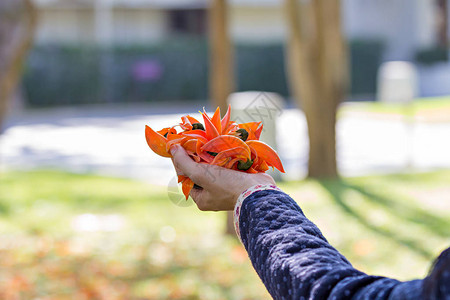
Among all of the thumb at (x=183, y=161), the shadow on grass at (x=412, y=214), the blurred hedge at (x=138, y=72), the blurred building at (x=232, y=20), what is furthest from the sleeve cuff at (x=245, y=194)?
the blurred building at (x=232, y=20)

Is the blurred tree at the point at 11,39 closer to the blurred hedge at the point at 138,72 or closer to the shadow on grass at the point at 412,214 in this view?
the shadow on grass at the point at 412,214

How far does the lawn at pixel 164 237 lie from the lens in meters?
4.47

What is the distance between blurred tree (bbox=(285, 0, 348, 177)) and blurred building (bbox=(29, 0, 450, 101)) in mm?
14312

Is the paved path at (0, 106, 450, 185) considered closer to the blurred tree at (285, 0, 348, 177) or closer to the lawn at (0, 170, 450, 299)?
the blurred tree at (285, 0, 348, 177)

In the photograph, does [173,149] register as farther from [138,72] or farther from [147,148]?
[138,72]

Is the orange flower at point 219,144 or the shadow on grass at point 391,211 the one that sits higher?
the orange flower at point 219,144

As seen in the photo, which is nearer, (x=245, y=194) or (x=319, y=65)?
(x=245, y=194)

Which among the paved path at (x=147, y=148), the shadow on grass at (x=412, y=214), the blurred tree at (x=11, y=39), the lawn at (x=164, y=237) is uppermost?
the blurred tree at (x=11, y=39)

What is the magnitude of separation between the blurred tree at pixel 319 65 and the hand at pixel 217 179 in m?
6.03

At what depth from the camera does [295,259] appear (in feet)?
3.90

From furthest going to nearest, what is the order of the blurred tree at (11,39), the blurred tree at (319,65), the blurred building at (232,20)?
the blurred building at (232,20) → the blurred tree at (319,65) → the blurred tree at (11,39)

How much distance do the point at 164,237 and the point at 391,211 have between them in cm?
231

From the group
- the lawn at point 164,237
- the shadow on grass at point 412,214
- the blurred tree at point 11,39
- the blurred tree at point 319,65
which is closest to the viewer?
the blurred tree at point 11,39

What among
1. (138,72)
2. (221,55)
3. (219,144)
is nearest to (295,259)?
(219,144)
